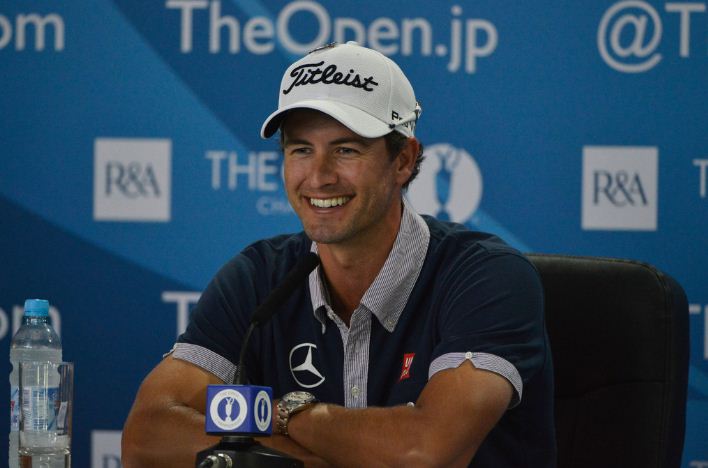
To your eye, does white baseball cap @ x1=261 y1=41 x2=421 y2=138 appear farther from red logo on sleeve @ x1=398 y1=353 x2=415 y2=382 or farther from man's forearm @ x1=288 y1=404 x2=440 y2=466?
man's forearm @ x1=288 y1=404 x2=440 y2=466

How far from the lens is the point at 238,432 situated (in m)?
1.40

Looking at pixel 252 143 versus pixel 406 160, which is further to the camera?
pixel 252 143

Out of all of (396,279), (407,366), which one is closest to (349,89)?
(396,279)

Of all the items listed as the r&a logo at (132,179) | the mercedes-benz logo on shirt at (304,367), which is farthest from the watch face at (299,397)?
the r&a logo at (132,179)

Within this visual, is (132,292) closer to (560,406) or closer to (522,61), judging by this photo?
(522,61)

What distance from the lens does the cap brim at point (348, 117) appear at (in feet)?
6.64

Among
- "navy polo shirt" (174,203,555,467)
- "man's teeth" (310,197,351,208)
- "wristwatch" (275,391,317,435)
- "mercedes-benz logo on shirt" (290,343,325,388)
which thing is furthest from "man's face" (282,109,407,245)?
"wristwatch" (275,391,317,435)

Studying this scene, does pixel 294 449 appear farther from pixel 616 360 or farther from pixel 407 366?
pixel 616 360

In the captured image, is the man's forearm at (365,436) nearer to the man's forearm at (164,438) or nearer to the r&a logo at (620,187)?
the man's forearm at (164,438)

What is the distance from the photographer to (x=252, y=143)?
332 centimetres

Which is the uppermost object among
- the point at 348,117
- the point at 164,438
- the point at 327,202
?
the point at 348,117

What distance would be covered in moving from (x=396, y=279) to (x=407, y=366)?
0.18m

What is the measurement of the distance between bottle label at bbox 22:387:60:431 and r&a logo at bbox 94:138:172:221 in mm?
1505

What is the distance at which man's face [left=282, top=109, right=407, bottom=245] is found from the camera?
2.11 meters
